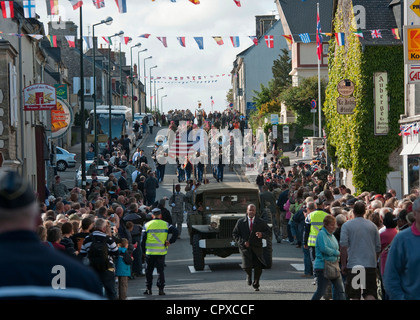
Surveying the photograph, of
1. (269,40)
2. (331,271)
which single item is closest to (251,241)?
(331,271)

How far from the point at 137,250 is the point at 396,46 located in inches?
689

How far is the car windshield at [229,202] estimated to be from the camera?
21.4 meters

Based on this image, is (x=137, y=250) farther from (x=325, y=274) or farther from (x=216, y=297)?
(x=325, y=274)

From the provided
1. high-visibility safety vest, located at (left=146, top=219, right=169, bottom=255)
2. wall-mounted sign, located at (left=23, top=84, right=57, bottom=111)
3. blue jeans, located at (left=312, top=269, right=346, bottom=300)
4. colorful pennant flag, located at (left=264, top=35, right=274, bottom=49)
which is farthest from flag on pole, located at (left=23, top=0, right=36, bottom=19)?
blue jeans, located at (left=312, top=269, right=346, bottom=300)

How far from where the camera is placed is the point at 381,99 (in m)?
32.9

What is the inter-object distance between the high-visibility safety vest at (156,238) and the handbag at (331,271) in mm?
4115

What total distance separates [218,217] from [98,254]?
746cm

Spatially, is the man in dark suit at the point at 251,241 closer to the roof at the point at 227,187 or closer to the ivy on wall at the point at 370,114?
the roof at the point at 227,187

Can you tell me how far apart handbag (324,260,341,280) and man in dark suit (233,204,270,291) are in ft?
10.5

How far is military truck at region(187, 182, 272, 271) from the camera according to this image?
755 inches

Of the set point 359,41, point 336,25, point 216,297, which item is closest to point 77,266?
point 216,297

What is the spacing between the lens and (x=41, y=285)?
3.47 meters

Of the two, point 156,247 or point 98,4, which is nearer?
point 156,247

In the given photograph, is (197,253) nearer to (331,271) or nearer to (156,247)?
(156,247)
